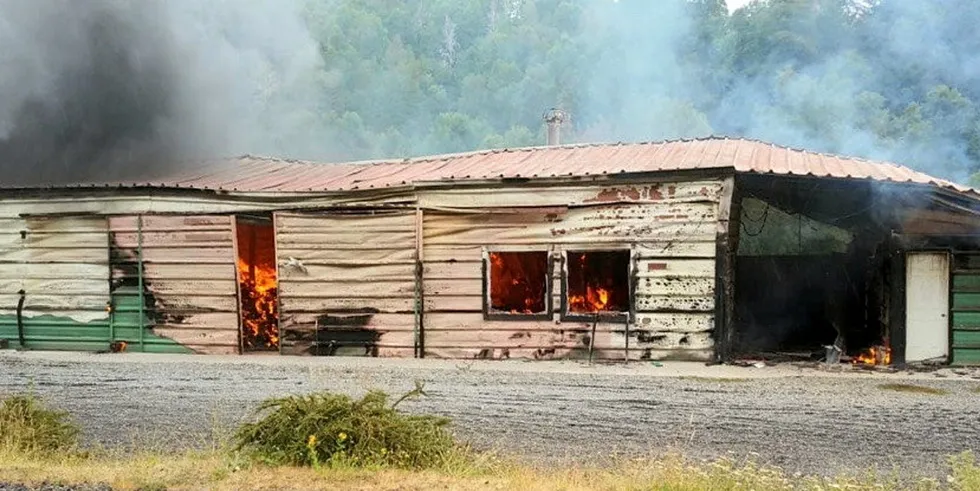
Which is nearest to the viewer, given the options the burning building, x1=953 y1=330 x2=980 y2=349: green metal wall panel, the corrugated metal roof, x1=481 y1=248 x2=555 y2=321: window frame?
x1=953 y1=330 x2=980 y2=349: green metal wall panel

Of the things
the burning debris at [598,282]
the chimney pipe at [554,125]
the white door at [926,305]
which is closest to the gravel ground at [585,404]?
the white door at [926,305]

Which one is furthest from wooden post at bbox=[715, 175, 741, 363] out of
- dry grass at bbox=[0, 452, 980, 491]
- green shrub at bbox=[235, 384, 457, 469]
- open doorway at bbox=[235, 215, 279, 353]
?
open doorway at bbox=[235, 215, 279, 353]

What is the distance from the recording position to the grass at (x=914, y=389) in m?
9.65

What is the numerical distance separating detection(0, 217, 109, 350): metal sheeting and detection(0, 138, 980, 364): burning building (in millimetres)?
37

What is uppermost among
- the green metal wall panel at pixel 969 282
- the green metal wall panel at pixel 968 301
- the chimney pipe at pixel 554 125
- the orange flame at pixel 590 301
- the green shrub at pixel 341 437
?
the chimney pipe at pixel 554 125

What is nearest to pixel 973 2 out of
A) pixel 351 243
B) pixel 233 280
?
pixel 351 243

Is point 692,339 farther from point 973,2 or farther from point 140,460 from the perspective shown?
point 973,2

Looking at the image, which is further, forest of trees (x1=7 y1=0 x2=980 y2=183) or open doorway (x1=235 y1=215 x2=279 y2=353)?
forest of trees (x1=7 y1=0 x2=980 y2=183)

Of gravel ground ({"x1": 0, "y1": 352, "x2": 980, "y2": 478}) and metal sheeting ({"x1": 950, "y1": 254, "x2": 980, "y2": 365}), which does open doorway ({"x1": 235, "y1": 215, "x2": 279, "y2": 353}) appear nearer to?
gravel ground ({"x1": 0, "y1": 352, "x2": 980, "y2": 478})

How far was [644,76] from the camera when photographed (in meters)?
51.2

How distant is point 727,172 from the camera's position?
1168 centimetres

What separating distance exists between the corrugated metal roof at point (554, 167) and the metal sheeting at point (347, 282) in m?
0.66

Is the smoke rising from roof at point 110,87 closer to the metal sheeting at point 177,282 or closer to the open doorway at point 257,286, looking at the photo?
the metal sheeting at point 177,282

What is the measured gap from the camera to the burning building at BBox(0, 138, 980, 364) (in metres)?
11.8
